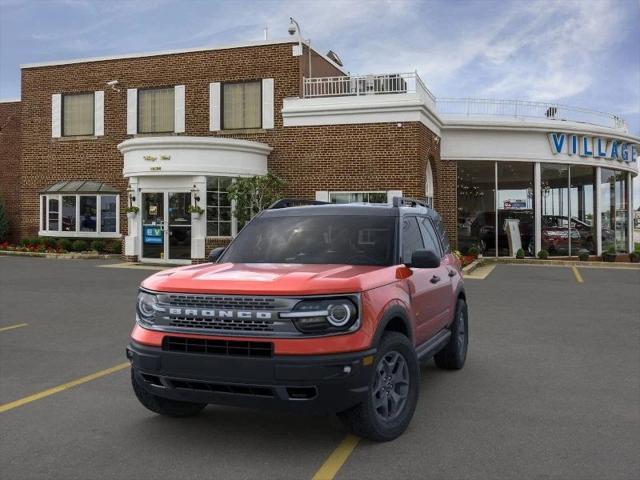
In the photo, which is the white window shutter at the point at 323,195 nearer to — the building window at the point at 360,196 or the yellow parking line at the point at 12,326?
the building window at the point at 360,196

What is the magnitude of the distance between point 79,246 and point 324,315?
71.3 feet

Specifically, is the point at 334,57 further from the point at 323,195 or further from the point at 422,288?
the point at 422,288

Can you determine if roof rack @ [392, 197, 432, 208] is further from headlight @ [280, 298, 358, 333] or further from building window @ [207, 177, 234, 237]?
building window @ [207, 177, 234, 237]

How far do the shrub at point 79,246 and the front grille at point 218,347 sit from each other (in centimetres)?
2106

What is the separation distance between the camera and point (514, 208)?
24.2m

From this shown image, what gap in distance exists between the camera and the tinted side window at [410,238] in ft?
17.6

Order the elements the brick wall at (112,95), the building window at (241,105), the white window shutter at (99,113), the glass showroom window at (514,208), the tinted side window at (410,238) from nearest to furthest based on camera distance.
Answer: the tinted side window at (410,238) < the brick wall at (112,95) < the building window at (241,105) < the glass showroom window at (514,208) < the white window shutter at (99,113)

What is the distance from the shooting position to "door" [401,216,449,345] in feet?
17.3

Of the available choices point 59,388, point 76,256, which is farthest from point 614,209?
point 59,388

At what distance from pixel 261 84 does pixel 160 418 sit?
18.7 metres

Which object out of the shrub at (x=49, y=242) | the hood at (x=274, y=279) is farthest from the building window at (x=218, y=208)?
the hood at (x=274, y=279)

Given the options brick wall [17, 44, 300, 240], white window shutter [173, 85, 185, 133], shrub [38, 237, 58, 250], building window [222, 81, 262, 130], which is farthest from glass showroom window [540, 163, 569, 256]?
shrub [38, 237, 58, 250]

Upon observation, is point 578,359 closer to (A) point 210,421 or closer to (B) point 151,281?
(A) point 210,421

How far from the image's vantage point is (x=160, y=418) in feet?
16.6
